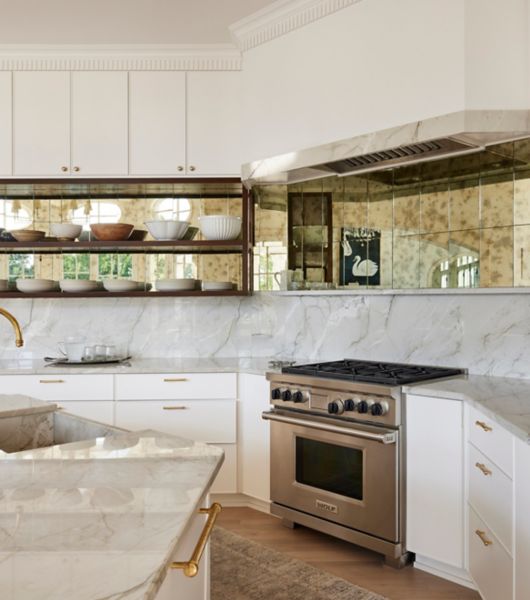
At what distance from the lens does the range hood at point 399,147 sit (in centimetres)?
265

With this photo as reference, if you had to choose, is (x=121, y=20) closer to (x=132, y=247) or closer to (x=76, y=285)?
(x=132, y=247)

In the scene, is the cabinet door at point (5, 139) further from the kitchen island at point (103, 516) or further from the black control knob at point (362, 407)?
the kitchen island at point (103, 516)

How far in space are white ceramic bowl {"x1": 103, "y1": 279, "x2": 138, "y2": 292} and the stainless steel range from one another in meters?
1.20

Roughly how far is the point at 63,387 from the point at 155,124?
1716 mm

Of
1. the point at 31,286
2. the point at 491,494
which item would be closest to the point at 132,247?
the point at 31,286

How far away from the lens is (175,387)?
12.3ft

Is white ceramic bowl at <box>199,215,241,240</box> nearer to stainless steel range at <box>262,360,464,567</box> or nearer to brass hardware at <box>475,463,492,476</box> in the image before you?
stainless steel range at <box>262,360,464,567</box>

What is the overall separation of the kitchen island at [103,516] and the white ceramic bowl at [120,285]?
7.90 ft

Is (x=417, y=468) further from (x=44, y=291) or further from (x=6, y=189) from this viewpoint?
(x=6, y=189)

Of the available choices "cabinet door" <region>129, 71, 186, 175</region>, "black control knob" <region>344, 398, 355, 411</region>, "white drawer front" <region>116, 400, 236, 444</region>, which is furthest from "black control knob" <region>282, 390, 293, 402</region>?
"cabinet door" <region>129, 71, 186, 175</region>

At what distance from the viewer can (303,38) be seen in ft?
10.8

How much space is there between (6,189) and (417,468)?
10.3 feet

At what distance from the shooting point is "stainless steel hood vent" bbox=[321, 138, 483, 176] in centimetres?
290

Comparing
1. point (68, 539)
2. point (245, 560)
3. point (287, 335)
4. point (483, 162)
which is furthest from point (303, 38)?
Answer: point (68, 539)
